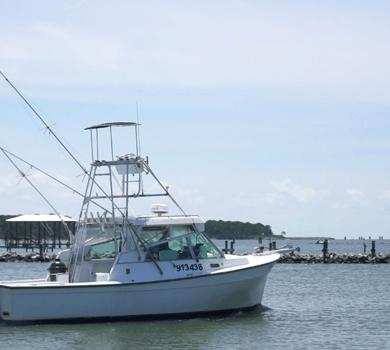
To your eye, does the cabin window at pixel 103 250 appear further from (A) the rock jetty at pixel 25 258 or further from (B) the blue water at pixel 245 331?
(A) the rock jetty at pixel 25 258

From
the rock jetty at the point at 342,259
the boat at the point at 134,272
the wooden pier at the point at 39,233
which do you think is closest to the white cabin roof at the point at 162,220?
the boat at the point at 134,272

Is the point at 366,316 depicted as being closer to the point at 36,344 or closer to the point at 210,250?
the point at 210,250

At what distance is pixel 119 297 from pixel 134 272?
837 millimetres

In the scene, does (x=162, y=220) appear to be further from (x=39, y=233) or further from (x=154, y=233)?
(x=39, y=233)

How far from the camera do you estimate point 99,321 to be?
20109 millimetres

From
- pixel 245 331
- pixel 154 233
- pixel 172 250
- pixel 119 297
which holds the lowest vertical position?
pixel 245 331

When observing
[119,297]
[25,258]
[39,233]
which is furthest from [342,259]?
[119,297]

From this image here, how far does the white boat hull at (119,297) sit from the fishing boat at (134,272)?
0.03m

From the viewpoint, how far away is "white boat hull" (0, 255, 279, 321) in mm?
19578

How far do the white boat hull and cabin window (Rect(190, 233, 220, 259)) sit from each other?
0.82 metres

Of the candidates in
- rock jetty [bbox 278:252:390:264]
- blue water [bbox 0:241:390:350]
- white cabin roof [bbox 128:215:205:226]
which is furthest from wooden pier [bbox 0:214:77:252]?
white cabin roof [bbox 128:215:205:226]

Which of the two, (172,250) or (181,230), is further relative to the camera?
(181,230)

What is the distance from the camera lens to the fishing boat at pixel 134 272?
1975cm

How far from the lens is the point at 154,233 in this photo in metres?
21.2
